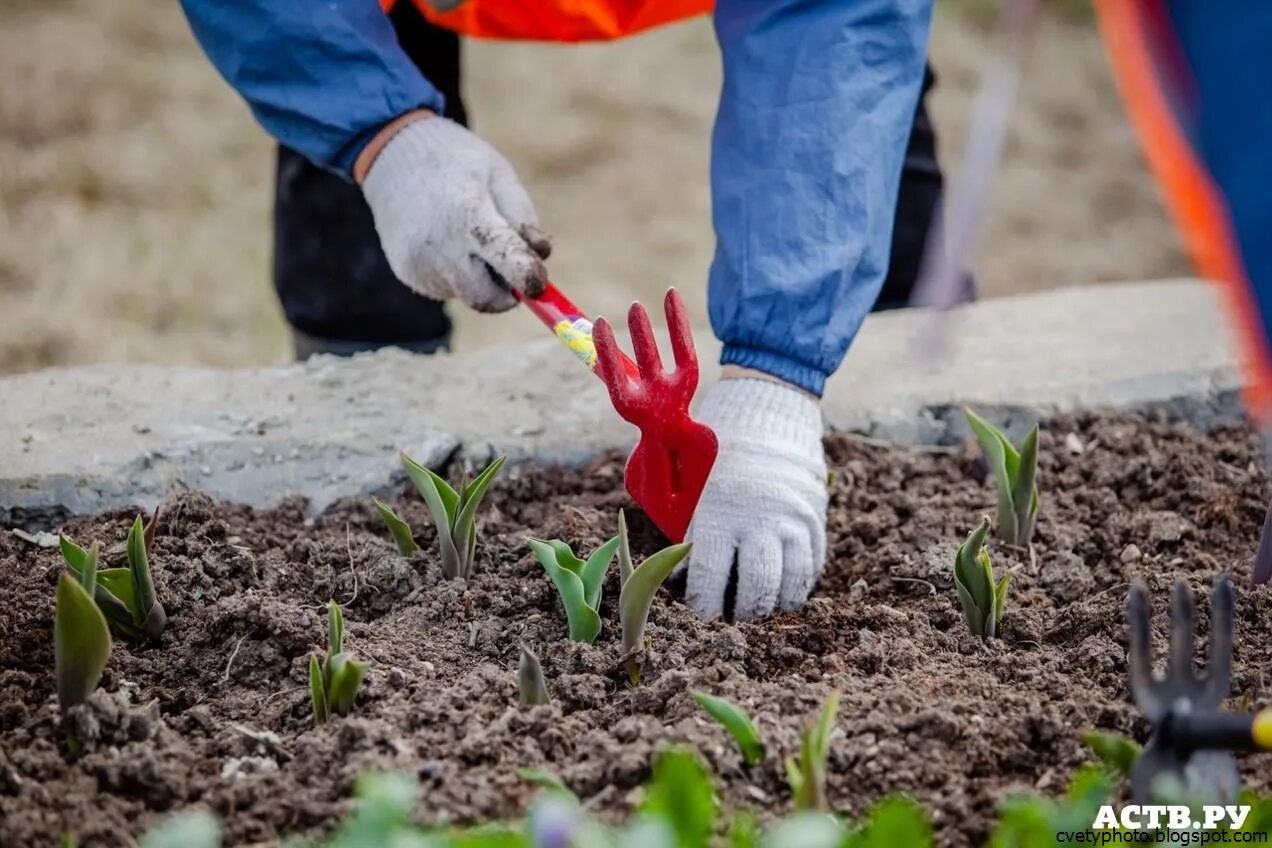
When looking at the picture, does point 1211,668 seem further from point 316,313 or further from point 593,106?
point 593,106

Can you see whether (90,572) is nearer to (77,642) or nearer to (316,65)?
(77,642)

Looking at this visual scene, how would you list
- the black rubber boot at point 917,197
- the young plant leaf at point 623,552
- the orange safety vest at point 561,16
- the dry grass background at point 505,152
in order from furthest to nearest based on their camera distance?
the dry grass background at point 505,152, the black rubber boot at point 917,197, the orange safety vest at point 561,16, the young plant leaf at point 623,552

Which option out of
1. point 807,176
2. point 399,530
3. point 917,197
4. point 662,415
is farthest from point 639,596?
point 917,197

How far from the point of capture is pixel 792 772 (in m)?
1.18

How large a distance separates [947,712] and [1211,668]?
0.79ft

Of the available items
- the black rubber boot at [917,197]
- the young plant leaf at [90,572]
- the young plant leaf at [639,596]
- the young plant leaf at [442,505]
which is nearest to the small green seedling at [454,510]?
the young plant leaf at [442,505]

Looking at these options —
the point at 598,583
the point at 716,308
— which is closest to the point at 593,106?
the point at 716,308

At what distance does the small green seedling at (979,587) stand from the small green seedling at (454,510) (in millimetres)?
502

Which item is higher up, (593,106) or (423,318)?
(593,106)

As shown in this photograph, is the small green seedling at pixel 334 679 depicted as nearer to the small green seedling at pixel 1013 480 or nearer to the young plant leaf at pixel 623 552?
the young plant leaf at pixel 623 552

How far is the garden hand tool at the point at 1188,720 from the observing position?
114cm

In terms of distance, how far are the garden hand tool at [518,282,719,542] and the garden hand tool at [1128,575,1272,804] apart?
0.57 meters

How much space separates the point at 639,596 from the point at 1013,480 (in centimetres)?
52

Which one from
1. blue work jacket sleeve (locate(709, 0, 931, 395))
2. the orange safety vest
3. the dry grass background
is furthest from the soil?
the dry grass background
